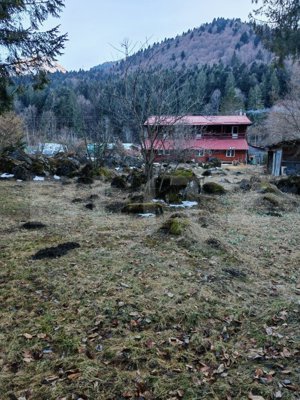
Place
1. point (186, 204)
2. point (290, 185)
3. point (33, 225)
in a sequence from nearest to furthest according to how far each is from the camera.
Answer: point (33, 225), point (186, 204), point (290, 185)

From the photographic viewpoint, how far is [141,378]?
2662 mm

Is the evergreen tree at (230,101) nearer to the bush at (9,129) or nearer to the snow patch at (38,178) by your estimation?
the bush at (9,129)

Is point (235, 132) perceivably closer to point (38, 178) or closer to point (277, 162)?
point (277, 162)

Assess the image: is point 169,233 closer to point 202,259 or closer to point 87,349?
point 202,259

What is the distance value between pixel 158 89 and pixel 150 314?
9.15 meters

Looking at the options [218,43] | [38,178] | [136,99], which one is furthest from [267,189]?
[218,43]

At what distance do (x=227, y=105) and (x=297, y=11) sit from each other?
4732 centimetres

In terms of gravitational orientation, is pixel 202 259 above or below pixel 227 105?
below

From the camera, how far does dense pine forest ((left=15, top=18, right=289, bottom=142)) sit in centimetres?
1081

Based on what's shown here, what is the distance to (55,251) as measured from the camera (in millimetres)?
5445

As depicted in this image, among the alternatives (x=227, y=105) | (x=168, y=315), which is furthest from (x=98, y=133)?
(x=227, y=105)

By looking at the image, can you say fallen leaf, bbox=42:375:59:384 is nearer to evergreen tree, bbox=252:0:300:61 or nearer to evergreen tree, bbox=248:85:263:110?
evergreen tree, bbox=252:0:300:61

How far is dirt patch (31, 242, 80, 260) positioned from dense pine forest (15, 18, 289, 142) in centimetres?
391

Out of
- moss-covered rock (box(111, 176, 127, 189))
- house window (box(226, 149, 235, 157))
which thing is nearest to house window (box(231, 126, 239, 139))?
house window (box(226, 149, 235, 157))
